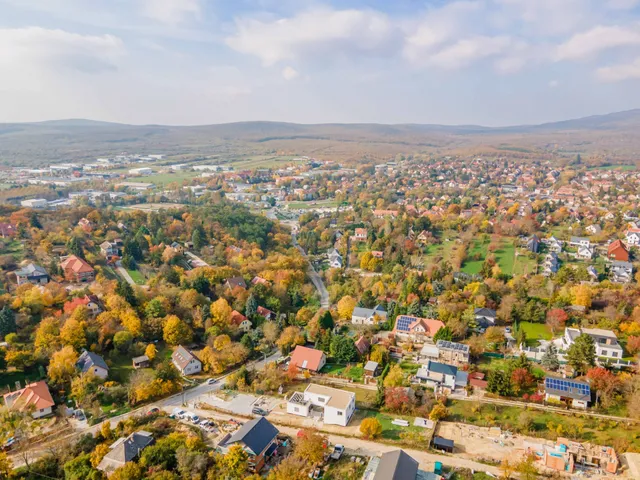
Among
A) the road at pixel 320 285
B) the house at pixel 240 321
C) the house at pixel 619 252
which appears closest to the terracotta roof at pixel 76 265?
the house at pixel 240 321

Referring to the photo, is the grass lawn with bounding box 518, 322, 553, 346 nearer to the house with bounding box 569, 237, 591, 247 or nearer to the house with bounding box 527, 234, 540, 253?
the house with bounding box 527, 234, 540, 253

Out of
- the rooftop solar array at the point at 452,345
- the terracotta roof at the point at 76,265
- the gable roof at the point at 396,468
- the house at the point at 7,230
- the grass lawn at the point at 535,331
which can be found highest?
the house at the point at 7,230

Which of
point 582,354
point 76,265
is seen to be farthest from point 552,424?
point 76,265

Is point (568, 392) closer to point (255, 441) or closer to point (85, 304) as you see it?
point (255, 441)

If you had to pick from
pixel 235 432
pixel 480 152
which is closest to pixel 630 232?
pixel 235 432

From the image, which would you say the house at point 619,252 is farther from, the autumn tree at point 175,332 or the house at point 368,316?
the autumn tree at point 175,332

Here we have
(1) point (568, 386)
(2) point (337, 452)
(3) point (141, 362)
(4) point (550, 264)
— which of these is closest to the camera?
(2) point (337, 452)

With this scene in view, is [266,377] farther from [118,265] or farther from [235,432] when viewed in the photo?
[118,265]
